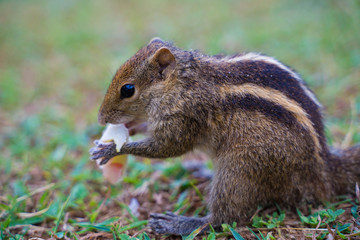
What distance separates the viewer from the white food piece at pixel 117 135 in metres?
3.04

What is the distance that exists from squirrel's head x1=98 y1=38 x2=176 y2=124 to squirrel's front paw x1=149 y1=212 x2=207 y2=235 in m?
1.01

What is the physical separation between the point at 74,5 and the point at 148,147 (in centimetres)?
962

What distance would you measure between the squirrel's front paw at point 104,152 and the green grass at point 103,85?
1.83ft

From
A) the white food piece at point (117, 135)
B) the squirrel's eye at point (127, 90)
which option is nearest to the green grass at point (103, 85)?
the white food piece at point (117, 135)

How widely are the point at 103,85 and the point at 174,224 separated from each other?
3736mm

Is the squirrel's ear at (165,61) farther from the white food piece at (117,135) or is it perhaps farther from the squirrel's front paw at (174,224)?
the squirrel's front paw at (174,224)

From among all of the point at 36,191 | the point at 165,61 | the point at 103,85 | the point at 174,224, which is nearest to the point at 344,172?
the point at 174,224

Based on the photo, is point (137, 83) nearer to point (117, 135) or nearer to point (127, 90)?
point (127, 90)

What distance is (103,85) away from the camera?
19.5 feet

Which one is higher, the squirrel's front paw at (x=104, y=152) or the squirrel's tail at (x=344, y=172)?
the squirrel's front paw at (x=104, y=152)

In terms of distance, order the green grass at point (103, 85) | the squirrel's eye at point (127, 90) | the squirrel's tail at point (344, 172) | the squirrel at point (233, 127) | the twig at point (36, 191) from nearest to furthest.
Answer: the squirrel at point (233, 127), the squirrel's tail at point (344, 172), the squirrel's eye at point (127, 90), the green grass at point (103, 85), the twig at point (36, 191)

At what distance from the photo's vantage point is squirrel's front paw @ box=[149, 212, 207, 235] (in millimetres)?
2834

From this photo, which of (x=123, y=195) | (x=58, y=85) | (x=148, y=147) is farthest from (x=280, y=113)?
(x=58, y=85)

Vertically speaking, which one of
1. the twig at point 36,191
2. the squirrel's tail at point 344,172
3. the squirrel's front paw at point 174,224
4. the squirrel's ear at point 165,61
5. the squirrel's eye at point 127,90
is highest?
the squirrel's ear at point 165,61
